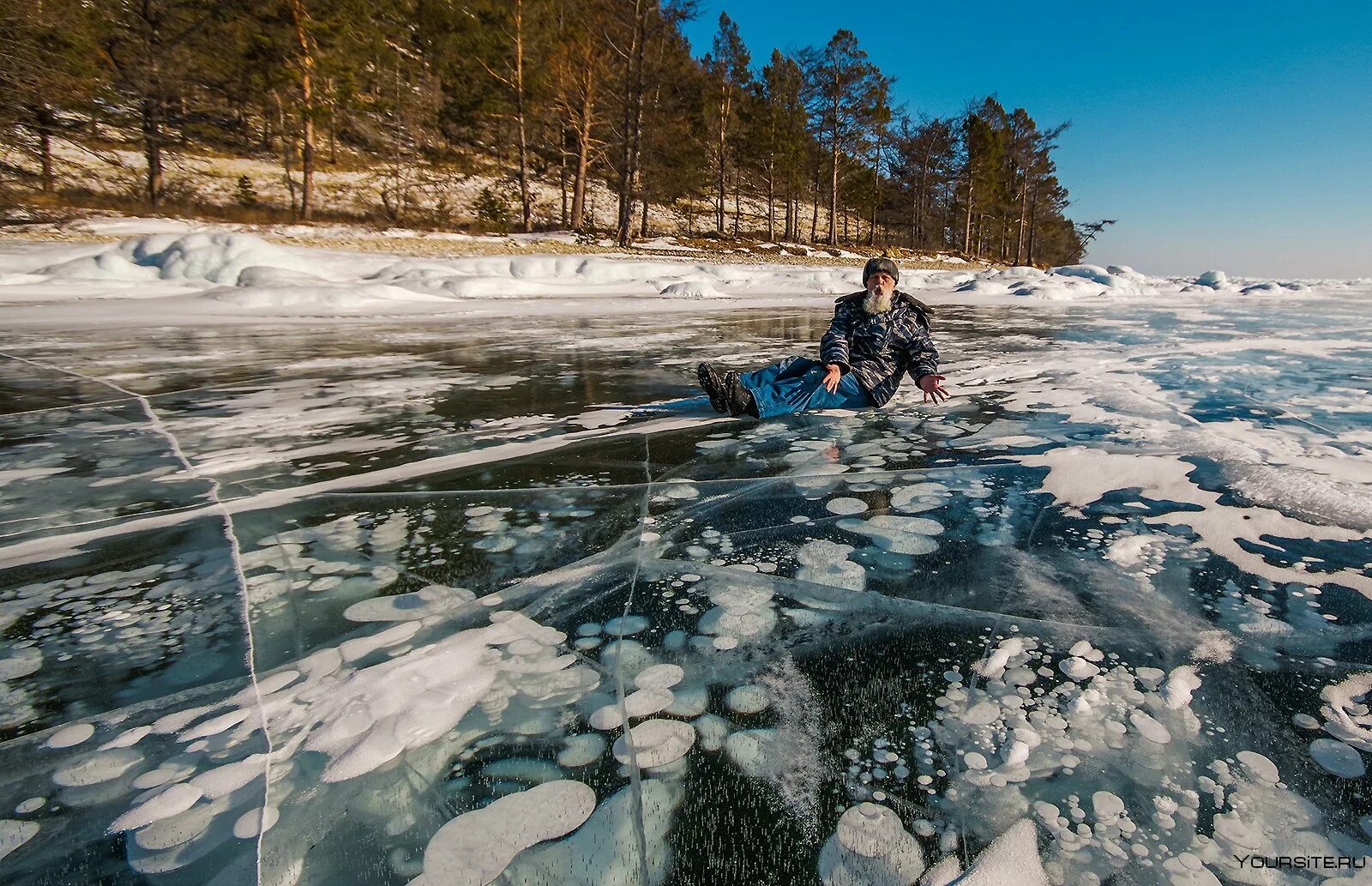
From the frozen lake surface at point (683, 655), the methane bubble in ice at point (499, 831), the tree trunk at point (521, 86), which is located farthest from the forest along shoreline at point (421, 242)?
the methane bubble in ice at point (499, 831)

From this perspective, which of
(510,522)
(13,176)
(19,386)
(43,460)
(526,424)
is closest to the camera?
(510,522)

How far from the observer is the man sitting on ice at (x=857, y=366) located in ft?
11.2

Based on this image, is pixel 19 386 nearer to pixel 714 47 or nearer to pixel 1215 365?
pixel 1215 365

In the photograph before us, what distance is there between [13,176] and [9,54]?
20.5 feet

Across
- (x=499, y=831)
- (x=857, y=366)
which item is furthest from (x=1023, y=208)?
(x=499, y=831)

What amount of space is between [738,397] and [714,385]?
0.14m

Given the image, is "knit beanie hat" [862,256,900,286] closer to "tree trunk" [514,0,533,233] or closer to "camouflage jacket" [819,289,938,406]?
"camouflage jacket" [819,289,938,406]

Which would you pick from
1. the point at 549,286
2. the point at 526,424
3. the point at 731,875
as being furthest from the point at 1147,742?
the point at 549,286

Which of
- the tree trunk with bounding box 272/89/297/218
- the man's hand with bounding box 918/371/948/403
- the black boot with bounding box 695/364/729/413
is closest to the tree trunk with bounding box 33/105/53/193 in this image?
the tree trunk with bounding box 272/89/297/218

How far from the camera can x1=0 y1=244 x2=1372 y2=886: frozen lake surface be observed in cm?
92

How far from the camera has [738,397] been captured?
338cm

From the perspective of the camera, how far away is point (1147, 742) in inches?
42.0

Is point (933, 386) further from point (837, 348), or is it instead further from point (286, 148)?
point (286, 148)

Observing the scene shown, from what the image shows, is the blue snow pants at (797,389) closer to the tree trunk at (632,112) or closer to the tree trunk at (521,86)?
the tree trunk at (632,112)
